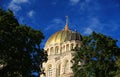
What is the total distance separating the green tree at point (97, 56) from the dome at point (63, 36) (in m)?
30.4

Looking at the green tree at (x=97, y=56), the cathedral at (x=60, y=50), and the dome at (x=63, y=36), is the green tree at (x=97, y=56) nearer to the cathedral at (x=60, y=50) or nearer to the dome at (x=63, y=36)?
the cathedral at (x=60, y=50)

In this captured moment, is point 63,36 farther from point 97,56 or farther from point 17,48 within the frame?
point 17,48

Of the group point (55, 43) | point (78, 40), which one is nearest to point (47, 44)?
point (55, 43)

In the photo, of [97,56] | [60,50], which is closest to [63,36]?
[60,50]

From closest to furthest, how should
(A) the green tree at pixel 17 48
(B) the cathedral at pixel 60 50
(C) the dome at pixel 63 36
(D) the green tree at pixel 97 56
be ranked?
(A) the green tree at pixel 17 48, (D) the green tree at pixel 97 56, (B) the cathedral at pixel 60 50, (C) the dome at pixel 63 36

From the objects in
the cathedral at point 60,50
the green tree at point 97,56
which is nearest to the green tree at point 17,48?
the green tree at point 97,56

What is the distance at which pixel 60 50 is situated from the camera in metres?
73.4

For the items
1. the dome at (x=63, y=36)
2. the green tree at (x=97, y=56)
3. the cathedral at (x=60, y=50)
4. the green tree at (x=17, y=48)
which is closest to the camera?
the green tree at (x=17, y=48)

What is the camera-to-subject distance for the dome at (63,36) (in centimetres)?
7300

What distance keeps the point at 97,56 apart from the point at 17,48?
35.3ft

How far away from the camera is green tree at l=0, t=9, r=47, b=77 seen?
32.0 metres

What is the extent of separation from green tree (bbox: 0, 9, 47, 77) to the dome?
125 ft

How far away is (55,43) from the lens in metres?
73.8

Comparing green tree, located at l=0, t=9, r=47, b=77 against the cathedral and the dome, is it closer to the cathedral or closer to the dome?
the cathedral
